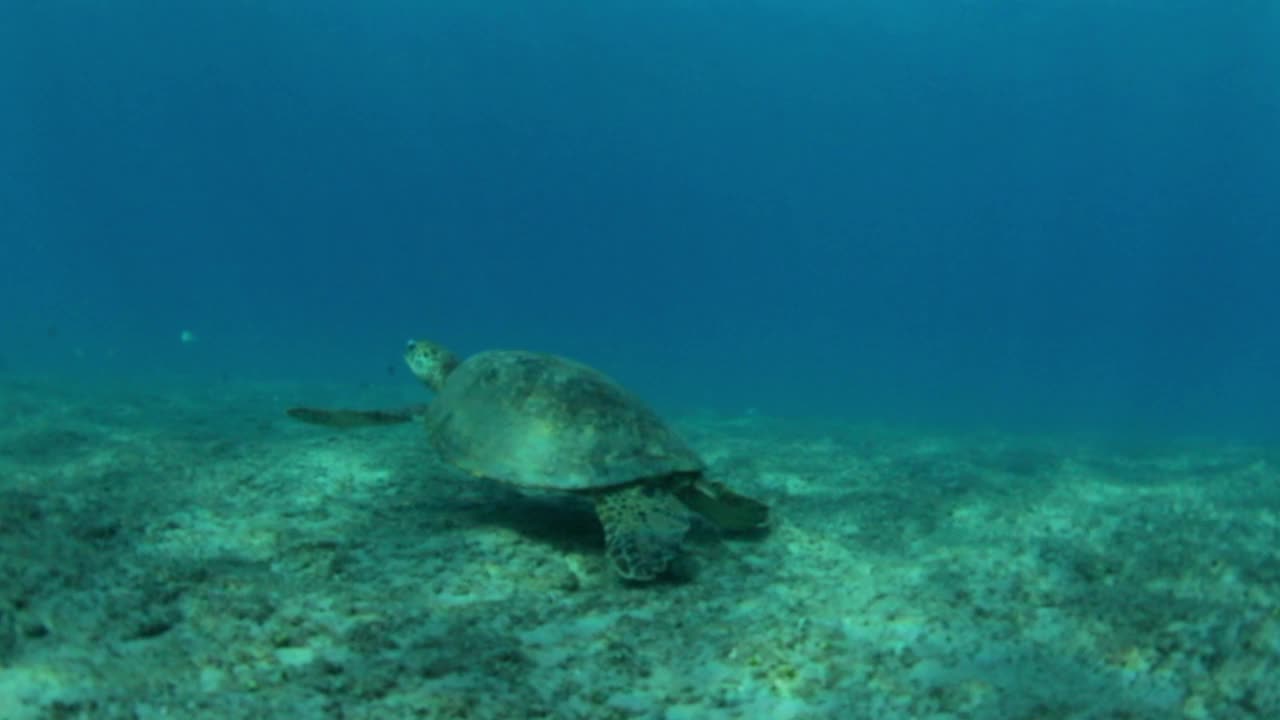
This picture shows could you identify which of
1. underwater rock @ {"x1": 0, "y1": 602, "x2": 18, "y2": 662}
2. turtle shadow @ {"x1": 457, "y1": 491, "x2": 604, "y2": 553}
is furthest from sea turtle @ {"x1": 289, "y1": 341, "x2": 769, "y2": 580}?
underwater rock @ {"x1": 0, "y1": 602, "x2": 18, "y2": 662}

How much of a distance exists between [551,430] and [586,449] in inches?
12.2

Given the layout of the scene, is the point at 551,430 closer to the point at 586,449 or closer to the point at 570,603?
the point at 586,449

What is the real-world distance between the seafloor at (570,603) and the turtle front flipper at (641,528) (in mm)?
165

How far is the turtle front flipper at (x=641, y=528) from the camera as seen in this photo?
412 cm

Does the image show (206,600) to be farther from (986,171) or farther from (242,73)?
(986,171)

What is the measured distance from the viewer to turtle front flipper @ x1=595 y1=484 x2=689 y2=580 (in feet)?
13.5

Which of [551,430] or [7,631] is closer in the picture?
[7,631]

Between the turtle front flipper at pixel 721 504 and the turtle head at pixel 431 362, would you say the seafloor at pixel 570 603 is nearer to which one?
the turtle front flipper at pixel 721 504

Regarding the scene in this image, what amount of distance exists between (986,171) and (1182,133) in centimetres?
3350

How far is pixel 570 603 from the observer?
3.82 meters

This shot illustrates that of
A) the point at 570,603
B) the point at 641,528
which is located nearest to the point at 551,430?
the point at 641,528

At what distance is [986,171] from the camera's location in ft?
409

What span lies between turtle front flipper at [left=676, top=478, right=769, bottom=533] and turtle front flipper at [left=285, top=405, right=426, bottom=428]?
245 cm

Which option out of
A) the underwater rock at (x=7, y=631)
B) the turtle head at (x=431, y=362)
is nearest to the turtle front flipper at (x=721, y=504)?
the turtle head at (x=431, y=362)
